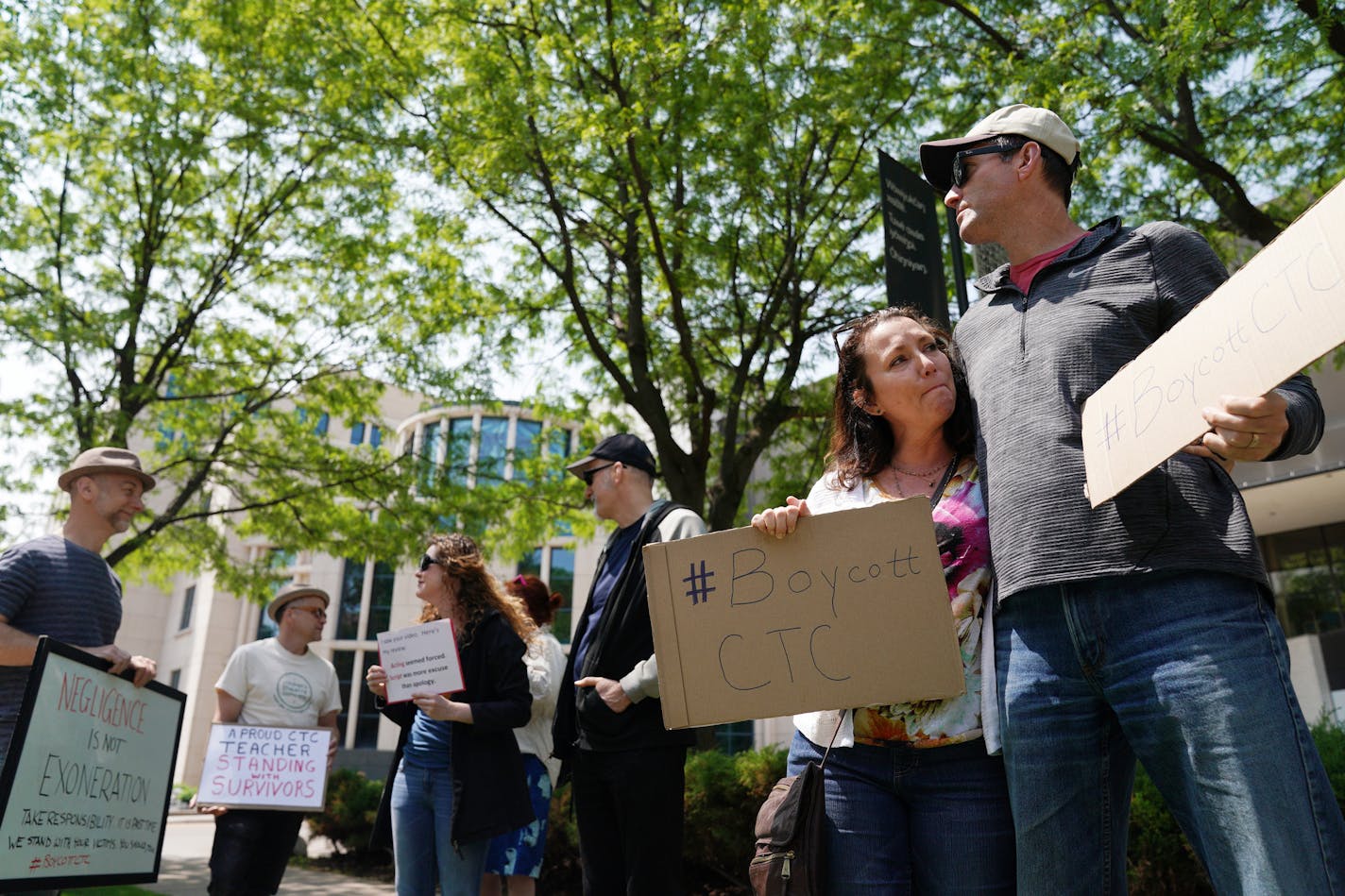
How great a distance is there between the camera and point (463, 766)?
Answer: 4.49 m

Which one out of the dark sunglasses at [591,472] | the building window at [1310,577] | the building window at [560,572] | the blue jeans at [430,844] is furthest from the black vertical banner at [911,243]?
the building window at [560,572]

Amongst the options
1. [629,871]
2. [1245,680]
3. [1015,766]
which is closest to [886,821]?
[1015,766]

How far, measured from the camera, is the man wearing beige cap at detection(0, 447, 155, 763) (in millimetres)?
4188

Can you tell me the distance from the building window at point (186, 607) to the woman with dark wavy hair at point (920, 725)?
4614 centimetres

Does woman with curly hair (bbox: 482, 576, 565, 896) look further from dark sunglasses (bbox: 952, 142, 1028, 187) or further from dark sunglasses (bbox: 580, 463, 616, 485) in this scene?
dark sunglasses (bbox: 952, 142, 1028, 187)

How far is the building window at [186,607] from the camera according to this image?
43.6 metres

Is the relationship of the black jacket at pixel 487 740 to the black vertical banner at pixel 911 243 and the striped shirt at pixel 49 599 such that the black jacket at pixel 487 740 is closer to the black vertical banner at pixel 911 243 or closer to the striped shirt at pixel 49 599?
the striped shirt at pixel 49 599

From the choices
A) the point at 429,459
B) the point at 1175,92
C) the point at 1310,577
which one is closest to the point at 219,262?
the point at 429,459

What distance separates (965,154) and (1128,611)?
1.21m

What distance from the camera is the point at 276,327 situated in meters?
13.0

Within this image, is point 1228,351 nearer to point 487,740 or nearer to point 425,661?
point 487,740

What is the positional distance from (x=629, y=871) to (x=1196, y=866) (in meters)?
3.14

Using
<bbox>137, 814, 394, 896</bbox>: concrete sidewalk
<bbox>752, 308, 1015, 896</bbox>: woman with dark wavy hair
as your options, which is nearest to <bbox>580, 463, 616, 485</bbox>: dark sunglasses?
<bbox>752, 308, 1015, 896</bbox>: woman with dark wavy hair

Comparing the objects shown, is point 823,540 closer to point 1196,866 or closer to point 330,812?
point 1196,866
